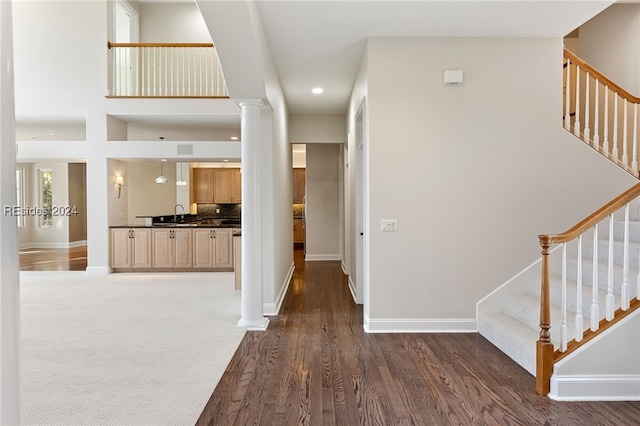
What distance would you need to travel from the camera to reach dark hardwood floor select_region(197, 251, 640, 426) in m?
2.37

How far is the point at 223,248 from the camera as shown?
7715 mm

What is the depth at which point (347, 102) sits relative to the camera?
650 centimetres

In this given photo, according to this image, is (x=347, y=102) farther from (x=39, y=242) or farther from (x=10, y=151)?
(x=39, y=242)

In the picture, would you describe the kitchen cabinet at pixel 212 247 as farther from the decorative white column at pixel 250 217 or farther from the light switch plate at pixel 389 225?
the light switch plate at pixel 389 225

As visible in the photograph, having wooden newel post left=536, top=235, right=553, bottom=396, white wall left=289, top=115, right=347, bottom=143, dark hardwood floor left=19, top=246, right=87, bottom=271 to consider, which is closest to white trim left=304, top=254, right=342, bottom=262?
white wall left=289, top=115, right=347, bottom=143

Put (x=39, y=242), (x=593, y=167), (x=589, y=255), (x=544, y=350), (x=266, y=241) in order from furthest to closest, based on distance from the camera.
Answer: (x=39, y=242), (x=266, y=241), (x=593, y=167), (x=589, y=255), (x=544, y=350)

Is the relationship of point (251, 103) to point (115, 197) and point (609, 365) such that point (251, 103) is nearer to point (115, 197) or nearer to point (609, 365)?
point (609, 365)

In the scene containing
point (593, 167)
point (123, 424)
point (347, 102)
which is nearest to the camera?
point (123, 424)

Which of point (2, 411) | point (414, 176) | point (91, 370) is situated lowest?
point (91, 370)

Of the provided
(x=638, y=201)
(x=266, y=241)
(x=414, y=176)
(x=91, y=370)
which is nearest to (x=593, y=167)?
(x=638, y=201)

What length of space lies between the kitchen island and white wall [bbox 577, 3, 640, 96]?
6306 mm

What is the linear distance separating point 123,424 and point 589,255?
160 inches

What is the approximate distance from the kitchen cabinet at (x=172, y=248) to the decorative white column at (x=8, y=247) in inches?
267

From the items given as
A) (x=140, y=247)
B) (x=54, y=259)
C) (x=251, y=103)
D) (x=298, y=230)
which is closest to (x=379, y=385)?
(x=251, y=103)
